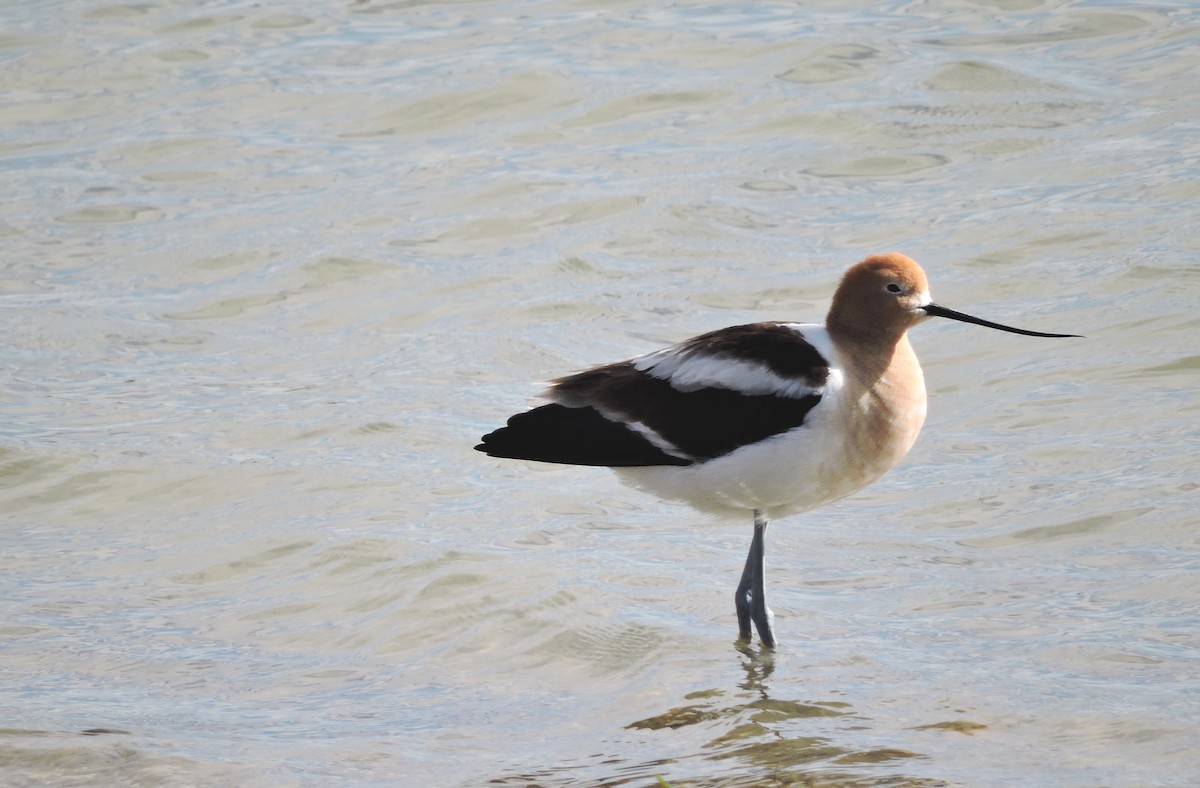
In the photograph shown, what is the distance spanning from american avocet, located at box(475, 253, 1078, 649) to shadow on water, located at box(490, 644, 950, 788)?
0.59 metres

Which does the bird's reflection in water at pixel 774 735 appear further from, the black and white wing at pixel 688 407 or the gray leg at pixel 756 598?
the black and white wing at pixel 688 407

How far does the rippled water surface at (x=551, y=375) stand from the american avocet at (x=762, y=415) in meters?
0.72

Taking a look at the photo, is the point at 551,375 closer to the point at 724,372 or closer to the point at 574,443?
the point at 574,443

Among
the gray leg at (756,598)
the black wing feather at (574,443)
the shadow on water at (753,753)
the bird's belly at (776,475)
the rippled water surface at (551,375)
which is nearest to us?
the shadow on water at (753,753)

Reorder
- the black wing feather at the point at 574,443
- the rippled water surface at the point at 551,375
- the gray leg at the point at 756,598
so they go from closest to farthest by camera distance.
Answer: the rippled water surface at the point at 551,375 → the black wing feather at the point at 574,443 → the gray leg at the point at 756,598

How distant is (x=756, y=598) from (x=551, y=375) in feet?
11.7

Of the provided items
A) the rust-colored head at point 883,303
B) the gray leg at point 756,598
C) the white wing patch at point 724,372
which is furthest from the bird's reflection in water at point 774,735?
the rust-colored head at point 883,303

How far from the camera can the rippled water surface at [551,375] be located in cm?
605

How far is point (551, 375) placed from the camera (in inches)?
391

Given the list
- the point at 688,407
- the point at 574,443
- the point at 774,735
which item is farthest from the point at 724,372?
the point at 774,735

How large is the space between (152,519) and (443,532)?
1.67 meters

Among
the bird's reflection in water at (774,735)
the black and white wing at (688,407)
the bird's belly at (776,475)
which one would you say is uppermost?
the black and white wing at (688,407)

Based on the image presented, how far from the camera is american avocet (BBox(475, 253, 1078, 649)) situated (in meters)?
6.27

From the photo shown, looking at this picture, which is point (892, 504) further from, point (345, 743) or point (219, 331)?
point (219, 331)
